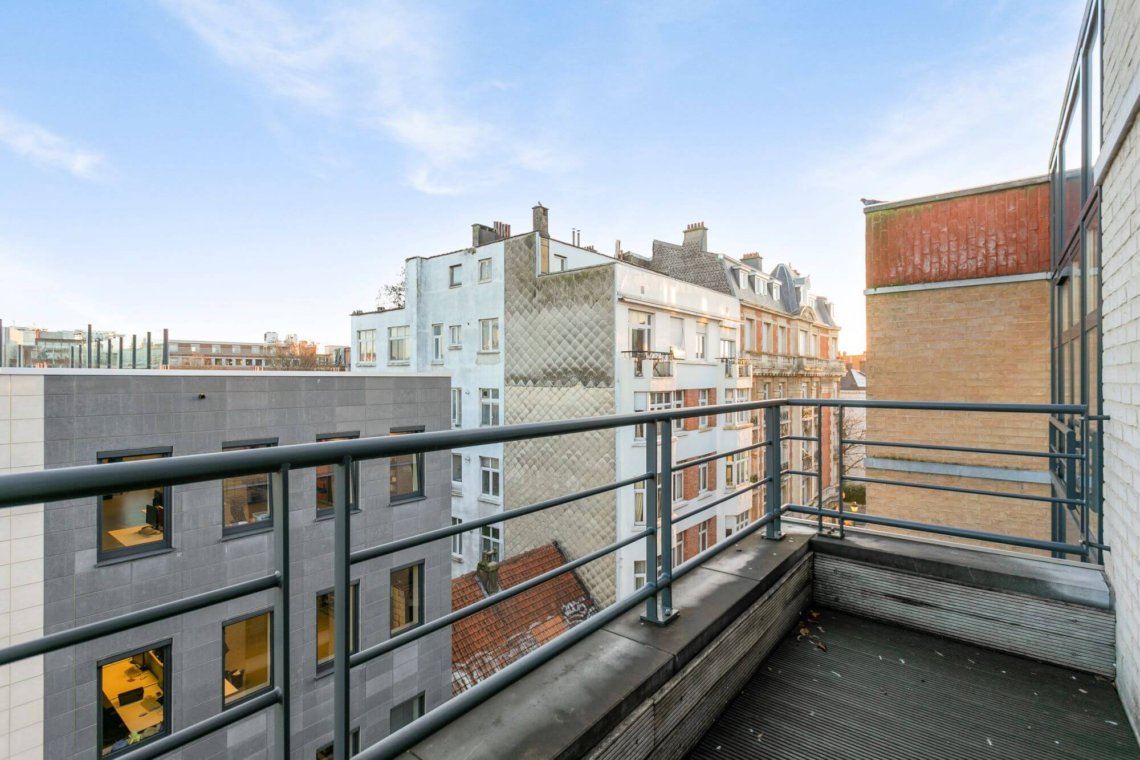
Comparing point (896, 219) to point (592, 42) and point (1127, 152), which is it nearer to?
point (592, 42)

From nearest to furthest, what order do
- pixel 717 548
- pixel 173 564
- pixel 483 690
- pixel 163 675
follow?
pixel 483 690, pixel 717 548, pixel 163 675, pixel 173 564

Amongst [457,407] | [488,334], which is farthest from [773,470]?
[457,407]

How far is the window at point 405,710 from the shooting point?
10875 mm

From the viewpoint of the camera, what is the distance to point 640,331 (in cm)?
1523

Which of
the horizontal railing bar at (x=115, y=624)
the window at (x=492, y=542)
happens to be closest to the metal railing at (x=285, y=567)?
the horizontal railing bar at (x=115, y=624)

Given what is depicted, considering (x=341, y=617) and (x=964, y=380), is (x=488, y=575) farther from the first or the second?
(x=341, y=617)

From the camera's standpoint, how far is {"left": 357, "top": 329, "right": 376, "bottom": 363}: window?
2153 centimetres

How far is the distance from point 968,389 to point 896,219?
375cm

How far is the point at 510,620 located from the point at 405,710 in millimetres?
2875

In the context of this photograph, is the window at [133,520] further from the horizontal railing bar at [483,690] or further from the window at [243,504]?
the horizontal railing bar at [483,690]

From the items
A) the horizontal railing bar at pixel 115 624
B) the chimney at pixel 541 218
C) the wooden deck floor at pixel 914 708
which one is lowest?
the wooden deck floor at pixel 914 708

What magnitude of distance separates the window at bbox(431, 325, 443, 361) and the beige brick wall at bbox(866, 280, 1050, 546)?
44.3ft

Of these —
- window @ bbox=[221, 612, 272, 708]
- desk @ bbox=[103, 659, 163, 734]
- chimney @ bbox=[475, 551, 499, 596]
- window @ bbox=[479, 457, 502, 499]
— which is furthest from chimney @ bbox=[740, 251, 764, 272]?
desk @ bbox=[103, 659, 163, 734]

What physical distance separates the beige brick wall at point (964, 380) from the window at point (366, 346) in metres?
18.1
